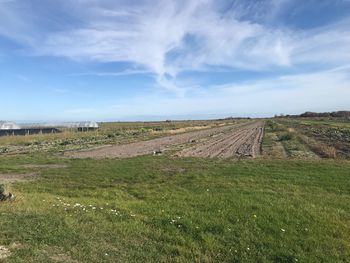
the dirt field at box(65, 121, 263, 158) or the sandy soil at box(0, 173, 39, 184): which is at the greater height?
the sandy soil at box(0, 173, 39, 184)

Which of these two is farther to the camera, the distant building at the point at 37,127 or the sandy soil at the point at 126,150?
the distant building at the point at 37,127

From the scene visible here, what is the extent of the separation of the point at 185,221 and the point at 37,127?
3517 inches

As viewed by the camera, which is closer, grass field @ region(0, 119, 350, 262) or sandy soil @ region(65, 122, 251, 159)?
grass field @ region(0, 119, 350, 262)

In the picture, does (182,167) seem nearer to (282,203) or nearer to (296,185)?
(296,185)

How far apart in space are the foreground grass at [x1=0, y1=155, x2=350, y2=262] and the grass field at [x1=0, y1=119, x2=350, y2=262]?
0.02 metres

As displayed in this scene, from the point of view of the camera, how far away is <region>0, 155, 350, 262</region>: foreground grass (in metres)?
7.78

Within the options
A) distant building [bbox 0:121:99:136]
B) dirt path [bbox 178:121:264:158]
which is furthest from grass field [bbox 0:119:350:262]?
distant building [bbox 0:121:99:136]

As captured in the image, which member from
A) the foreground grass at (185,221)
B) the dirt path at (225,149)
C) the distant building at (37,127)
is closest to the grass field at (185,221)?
the foreground grass at (185,221)

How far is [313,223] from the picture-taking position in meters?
9.92

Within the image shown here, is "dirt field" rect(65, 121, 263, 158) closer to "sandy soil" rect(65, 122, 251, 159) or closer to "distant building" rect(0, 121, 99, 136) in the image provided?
"sandy soil" rect(65, 122, 251, 159)

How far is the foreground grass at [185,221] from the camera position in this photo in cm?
778

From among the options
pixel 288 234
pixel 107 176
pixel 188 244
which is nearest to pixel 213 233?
pixel 188 244

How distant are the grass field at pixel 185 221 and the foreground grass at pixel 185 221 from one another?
0.02 meters

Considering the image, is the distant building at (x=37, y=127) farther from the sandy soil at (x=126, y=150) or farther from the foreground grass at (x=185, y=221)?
the foreground grass at (x=185, y=221)
